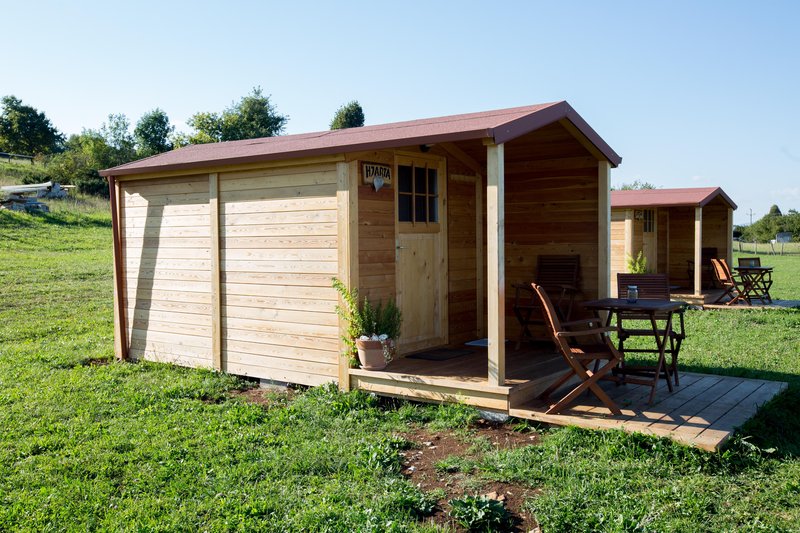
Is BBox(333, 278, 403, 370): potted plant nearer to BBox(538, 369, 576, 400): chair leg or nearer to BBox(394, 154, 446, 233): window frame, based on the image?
BBox(394, 154, 446, 233): window frame

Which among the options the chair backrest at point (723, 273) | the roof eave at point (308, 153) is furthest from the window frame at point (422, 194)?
the chair backrest at point (723, 273)

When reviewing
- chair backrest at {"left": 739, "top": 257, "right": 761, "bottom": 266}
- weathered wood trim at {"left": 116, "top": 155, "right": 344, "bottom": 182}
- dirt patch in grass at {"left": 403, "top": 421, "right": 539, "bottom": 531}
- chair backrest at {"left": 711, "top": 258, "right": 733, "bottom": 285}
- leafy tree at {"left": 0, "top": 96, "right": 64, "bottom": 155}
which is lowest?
dirt patch in grass at {"left": 403, "top": 421, "right": 539, "bottom": 531}

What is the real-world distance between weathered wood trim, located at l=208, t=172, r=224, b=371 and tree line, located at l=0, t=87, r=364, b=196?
33.4 meters

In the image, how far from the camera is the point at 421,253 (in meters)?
A: 7.35

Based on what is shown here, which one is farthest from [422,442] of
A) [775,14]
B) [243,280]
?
[775,14]

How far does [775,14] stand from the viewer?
38.9 ft

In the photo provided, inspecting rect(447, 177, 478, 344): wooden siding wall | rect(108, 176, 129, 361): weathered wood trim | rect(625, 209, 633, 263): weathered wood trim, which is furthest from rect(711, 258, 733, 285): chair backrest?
rect(108, 176, 129, 361): weathered wood trim

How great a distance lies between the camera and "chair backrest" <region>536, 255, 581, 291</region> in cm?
738

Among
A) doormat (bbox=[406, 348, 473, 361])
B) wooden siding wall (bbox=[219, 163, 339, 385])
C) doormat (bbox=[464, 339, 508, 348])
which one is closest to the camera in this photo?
wooden siding wall (bbox=[219, 163, 339, 385])

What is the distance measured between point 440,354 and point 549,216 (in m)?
1.99

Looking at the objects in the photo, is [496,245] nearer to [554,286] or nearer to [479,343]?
[554,286]

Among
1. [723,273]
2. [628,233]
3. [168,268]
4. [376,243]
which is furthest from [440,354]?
[628,233]

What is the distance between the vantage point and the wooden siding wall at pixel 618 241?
15.9m

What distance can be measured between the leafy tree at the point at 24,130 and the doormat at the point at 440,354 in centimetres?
4651
